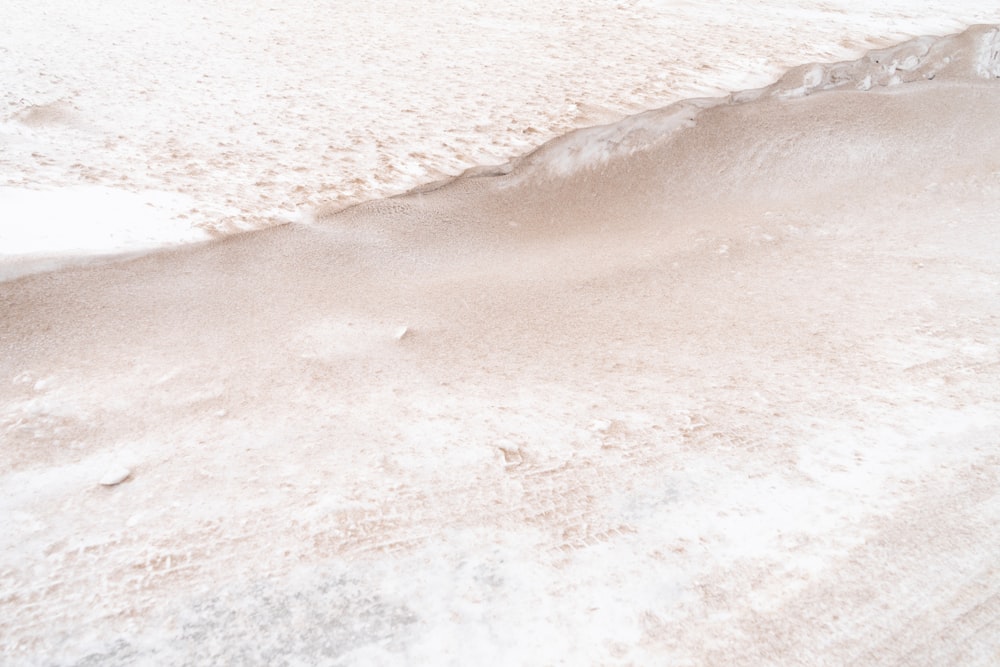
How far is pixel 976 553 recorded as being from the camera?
1.80 metres

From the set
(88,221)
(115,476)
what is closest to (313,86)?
(88,221)

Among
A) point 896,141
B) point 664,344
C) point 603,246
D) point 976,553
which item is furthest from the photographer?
point 896,141

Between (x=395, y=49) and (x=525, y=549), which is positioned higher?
(x=395, y=49)

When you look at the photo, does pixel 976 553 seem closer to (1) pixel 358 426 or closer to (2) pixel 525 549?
(2) pixel 525 549

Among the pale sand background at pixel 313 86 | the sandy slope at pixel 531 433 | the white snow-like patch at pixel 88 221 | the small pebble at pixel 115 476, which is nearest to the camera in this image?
the sandy slope at pixel 531 433

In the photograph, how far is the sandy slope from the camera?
65.9 inches

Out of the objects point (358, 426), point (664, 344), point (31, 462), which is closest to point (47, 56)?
point (31, 462)

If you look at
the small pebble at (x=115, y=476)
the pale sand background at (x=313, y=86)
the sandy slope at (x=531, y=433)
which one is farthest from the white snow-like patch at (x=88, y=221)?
the small pebble at (x=115, y=476)

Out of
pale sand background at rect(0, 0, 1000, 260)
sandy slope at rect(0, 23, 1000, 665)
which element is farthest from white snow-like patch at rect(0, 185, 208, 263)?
sandy slope at rect(0, 23, 1000, 665)

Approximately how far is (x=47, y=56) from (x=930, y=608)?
5.92m

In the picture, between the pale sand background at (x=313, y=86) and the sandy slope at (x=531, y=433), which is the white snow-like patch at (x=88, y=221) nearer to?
the pale sand background at (x=313, y=86)

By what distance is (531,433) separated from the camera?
224cm

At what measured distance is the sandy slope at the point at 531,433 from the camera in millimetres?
1675

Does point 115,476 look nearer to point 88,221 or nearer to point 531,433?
point 531,433
